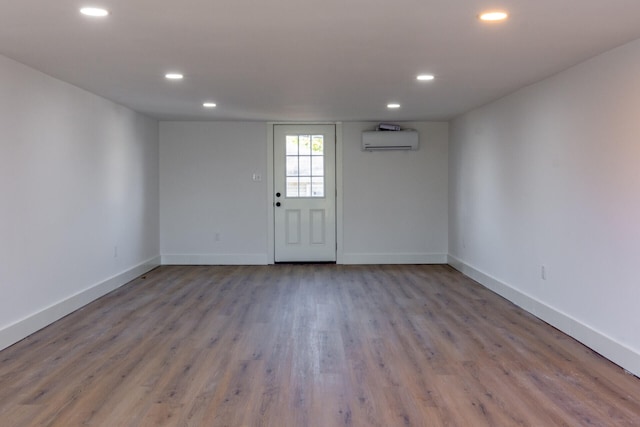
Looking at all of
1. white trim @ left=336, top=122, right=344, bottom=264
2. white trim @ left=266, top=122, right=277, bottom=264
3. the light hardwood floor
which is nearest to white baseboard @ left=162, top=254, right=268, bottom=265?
white trim @ left=266, top=122, right=277, bottom=264

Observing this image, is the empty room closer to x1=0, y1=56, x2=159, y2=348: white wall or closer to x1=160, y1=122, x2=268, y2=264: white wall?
x1=0, y1=56, x2=159, y2=348: white wall

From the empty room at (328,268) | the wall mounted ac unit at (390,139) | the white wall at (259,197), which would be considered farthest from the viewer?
the white wall at (259,197)

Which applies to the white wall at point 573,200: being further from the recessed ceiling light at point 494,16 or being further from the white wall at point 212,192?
the white wall at point 212,192

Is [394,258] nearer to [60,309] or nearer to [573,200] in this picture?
[573,200]

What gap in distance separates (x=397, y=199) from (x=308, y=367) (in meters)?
4.56

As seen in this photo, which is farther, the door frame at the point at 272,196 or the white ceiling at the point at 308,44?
the door frame at the point at 272,196

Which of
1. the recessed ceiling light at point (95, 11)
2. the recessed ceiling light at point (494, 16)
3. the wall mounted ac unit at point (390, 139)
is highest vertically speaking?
the recessed ceiling light at point (95, 11)

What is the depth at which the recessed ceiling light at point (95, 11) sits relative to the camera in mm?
2631

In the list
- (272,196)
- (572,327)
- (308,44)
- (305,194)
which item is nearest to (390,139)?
(305,194)

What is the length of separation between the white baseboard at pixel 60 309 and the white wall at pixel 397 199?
3144 mm

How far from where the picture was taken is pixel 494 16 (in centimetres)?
273

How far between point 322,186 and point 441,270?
2091 millimetres

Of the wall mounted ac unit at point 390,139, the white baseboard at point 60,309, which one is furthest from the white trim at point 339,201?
the white baseboard at point 60,309

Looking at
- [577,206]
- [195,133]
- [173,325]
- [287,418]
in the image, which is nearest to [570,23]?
[577,206]
